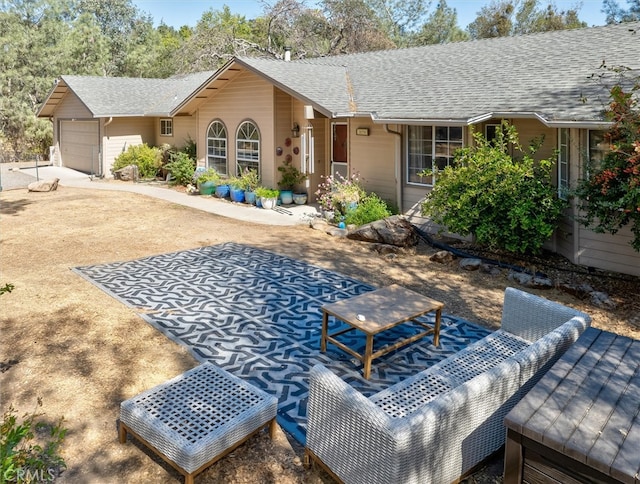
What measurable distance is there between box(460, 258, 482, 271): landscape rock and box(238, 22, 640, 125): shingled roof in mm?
2762

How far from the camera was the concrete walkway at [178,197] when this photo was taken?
14.5 m

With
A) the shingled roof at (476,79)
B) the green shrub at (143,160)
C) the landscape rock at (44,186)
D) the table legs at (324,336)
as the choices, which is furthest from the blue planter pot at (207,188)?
the table legs at (324,336)

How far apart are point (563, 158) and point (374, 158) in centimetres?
512

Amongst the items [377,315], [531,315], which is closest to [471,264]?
[531,315]

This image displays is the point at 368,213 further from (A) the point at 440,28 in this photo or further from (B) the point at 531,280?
(A) the point at 440,28

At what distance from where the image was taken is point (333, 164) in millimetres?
15570

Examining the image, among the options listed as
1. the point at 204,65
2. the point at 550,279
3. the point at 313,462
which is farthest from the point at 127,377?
the point at 204,65

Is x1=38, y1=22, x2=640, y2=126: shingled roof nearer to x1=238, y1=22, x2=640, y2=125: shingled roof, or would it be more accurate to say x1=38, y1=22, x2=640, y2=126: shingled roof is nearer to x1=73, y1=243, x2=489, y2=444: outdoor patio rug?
x1=238, y1=22, x2=640, y2=125: shingled roof

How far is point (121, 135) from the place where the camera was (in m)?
22.9

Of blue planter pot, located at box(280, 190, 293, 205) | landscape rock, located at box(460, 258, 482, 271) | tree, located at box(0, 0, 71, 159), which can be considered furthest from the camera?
tree, located at box(0, 0, 71, 159)

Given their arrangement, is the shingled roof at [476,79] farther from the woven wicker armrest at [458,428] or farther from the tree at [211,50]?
the tree at [211,50]

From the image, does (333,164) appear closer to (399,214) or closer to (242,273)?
(399,214)

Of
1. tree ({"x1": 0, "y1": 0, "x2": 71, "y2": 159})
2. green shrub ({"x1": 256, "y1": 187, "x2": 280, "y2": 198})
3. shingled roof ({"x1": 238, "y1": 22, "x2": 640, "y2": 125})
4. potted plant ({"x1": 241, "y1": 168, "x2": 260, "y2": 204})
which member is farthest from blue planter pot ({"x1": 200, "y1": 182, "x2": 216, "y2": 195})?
tree ({"x1": 0, "y1": 0, "x2": 71, "y2": 159})

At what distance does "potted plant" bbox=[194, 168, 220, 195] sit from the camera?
17.8 metres
